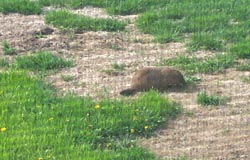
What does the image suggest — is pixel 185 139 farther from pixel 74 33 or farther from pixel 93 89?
pixel 74 33

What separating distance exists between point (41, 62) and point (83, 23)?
1372 mm

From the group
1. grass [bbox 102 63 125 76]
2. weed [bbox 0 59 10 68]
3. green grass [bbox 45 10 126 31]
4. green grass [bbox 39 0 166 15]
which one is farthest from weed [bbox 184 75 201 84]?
green grass [bbox 39 0 166 15]

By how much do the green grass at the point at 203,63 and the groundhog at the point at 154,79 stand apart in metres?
0.54

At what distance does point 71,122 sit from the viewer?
6.67 m

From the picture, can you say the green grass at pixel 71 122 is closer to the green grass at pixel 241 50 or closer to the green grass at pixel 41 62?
the green grass at pixel 41 62

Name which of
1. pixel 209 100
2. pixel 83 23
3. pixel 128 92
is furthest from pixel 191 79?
pixel 83 23

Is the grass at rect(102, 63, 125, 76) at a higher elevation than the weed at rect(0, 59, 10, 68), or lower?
lower

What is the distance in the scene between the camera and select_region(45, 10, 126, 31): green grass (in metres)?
9.29

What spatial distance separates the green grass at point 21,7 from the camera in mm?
9875

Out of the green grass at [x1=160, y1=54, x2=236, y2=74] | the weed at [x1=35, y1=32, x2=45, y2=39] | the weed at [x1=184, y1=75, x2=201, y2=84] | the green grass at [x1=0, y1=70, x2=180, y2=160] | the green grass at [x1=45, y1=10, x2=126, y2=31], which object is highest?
the green grass at [x1=45, y1=10, x2=126, y2=31]

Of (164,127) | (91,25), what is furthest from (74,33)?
(164,127)

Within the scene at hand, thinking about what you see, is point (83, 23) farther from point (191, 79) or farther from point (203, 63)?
point (191, 79)

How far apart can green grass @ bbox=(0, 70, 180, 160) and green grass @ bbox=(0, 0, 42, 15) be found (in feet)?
7.89

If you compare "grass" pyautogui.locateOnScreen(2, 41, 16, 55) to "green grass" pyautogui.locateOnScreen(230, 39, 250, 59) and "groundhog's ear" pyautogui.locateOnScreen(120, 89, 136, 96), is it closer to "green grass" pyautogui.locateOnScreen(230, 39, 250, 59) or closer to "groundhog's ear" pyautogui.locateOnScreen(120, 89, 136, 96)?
"groundhog's ear" pyautogui.locateOnScreen(120, 89, 136, 96)
